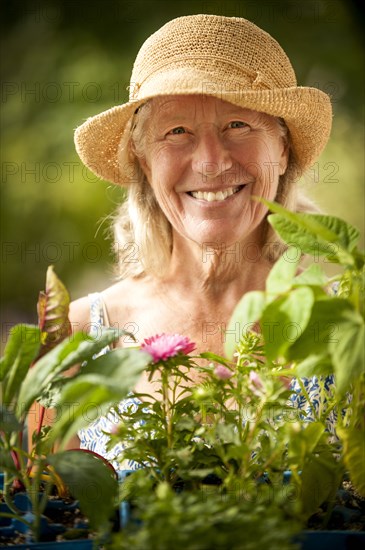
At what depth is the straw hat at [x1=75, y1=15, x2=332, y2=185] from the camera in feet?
4.41

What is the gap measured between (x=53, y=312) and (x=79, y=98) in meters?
2.96

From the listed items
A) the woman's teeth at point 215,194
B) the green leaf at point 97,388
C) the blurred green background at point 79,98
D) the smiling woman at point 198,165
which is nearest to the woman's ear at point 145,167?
the smiling woman at point 198,165

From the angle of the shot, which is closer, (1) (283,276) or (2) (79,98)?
(1) (283,276)

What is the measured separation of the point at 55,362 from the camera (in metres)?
0.68

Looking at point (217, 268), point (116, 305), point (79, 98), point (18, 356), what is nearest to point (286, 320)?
point (18, 356)

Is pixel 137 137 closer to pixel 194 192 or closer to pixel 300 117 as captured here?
pixel 194 192

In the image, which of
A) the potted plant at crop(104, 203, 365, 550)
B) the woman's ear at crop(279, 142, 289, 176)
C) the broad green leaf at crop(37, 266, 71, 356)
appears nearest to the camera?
the potted plant at crop(104, 203, 365, 550)

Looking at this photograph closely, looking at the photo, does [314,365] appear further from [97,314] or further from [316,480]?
[97,314]

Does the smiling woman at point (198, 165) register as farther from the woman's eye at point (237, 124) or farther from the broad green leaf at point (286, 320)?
the broad green leaf at point (286, 320)

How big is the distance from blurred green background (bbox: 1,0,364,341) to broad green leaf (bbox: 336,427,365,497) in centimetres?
296

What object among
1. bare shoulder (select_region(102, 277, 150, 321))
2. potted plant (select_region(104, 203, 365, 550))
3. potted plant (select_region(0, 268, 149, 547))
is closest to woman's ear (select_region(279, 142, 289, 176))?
bare shoulder (select_region(102, 277, 150, 321))

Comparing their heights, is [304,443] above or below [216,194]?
below

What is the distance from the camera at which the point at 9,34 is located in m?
3.87

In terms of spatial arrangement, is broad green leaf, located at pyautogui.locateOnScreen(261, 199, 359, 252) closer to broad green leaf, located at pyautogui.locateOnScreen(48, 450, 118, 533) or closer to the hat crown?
broad green leaf, located at pyautogui.locateOnScreen(48, 450, 118, 533)
